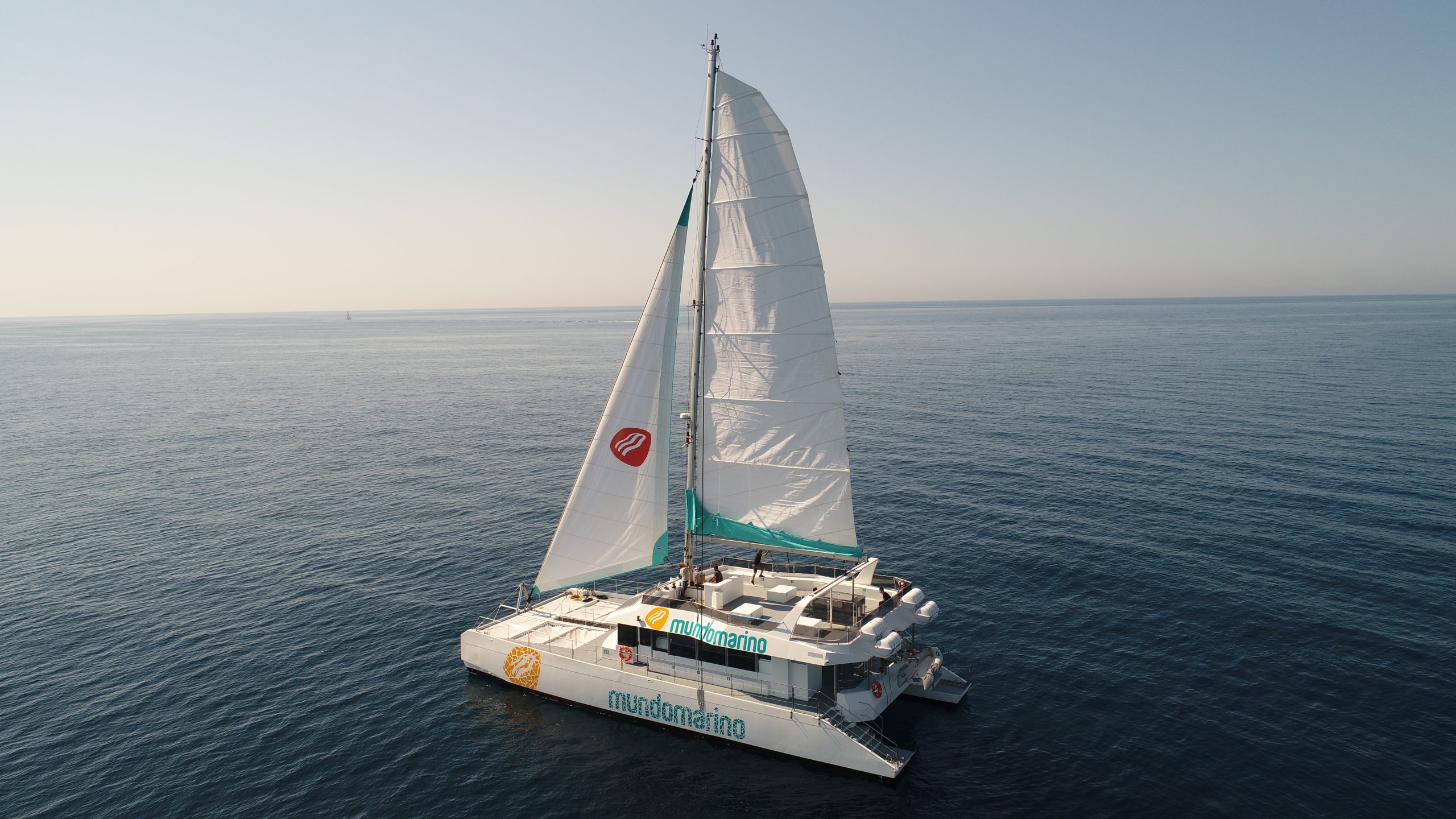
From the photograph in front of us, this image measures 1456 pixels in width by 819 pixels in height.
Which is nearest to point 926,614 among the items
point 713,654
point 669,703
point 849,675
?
point 849,675

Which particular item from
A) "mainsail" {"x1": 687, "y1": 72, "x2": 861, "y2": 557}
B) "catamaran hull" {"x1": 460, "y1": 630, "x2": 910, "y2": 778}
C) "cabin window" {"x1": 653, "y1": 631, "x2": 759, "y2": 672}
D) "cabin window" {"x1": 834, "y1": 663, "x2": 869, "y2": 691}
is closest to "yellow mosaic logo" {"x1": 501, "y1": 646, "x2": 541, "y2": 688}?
"catamaran hull" {"x1": 460, "y1": 630, "x2": 910, "y2": 778}

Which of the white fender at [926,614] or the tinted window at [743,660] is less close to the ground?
the white fender at [926,614]

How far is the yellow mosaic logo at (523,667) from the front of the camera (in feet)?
106

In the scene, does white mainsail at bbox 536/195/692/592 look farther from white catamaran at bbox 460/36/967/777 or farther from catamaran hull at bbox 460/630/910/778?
catamaran hull at bbox 460/630/910/778

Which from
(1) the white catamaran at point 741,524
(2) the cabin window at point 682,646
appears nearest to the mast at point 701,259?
(1) the white catamaran at point 741,524

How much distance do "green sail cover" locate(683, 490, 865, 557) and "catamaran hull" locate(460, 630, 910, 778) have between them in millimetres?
6218

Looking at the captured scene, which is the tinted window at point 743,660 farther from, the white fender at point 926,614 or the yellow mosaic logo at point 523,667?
the yellow mosaic logo at point 523,667

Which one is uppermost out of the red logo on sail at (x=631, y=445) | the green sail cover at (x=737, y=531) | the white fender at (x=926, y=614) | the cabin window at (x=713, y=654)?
the red logo on sail at (x=631, y=445)

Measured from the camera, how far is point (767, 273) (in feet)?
93.3

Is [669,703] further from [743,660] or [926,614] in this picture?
[926,614]

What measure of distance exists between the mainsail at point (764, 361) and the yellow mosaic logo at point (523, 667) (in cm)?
918

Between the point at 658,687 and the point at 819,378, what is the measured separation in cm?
1401

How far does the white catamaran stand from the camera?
91.8 feet

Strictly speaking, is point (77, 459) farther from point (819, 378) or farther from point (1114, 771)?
point (1114, 771)
